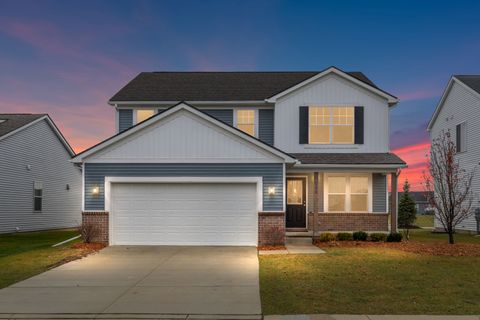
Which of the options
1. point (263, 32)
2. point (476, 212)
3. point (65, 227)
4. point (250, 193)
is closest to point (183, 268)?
point (250, 193)

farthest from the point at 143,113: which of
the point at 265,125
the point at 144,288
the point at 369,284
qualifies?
the point at 369,284

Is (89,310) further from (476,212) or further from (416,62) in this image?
(416,62)

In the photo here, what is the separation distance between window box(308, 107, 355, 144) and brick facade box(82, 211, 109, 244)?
9.52m

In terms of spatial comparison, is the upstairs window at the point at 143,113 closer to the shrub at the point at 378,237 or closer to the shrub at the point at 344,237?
the shrub at the point at 344,237

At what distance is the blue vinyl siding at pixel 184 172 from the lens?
15219mm

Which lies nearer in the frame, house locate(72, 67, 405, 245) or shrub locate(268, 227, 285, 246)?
shrub locate(268, 227, 285, 246)

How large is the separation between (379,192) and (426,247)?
414cm

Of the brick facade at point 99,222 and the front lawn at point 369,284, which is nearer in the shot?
the front lawn at point 369,284

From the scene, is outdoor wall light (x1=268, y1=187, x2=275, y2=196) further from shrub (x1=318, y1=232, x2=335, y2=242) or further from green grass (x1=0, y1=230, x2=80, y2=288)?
green grass (x1=0, y1=230, x2=80, y2=288)

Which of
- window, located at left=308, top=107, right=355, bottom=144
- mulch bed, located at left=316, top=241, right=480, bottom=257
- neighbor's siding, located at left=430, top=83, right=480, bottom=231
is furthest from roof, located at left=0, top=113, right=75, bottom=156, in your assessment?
neighbor's siding, located at left=430, top=83, right=480, bottom=231

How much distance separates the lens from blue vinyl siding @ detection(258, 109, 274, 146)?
62.6 ft

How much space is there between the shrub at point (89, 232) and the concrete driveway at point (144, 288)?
2328mm

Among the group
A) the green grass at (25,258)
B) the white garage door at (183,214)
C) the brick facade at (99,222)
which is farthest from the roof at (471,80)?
the green grass at (25,258)

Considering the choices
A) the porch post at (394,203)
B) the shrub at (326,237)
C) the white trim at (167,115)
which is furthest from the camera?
the porch post at (394,203)
